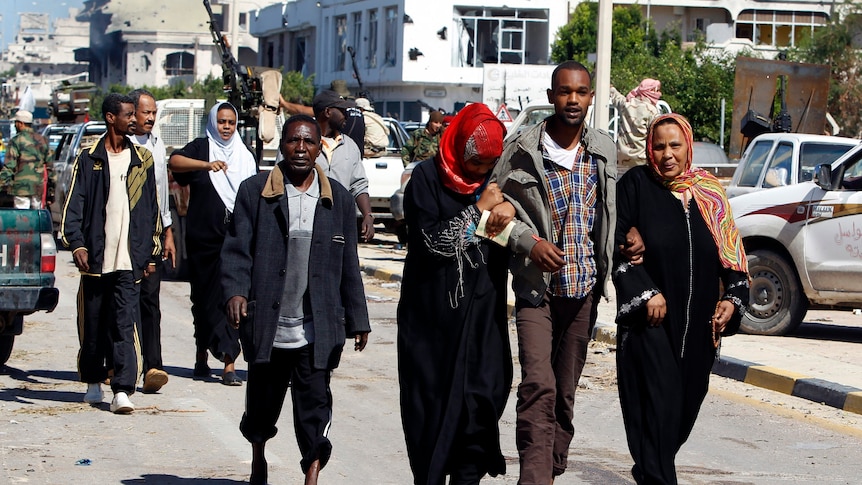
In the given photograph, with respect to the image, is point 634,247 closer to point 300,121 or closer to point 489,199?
point 489,199

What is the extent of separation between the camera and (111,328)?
832 centimetres

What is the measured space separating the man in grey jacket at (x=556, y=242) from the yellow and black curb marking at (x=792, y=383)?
3911 millimetres

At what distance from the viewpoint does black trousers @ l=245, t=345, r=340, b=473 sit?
6004 millimetres

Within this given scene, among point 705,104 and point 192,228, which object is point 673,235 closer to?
point 192,228

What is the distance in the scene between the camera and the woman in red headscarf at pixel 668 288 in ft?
18.2

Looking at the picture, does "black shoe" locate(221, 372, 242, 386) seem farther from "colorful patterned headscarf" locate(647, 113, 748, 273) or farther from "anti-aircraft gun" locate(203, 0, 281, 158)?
"anti-aircraft gun" locate(203, 0, 281, 158)

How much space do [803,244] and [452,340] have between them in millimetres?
7170

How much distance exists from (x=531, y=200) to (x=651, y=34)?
61.2m

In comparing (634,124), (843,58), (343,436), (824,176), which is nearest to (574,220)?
(343,436)

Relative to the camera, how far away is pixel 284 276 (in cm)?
595

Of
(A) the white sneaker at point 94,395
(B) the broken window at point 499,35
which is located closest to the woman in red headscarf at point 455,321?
(A) the white sneaker at point 94,395

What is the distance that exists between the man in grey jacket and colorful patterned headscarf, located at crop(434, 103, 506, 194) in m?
0.29

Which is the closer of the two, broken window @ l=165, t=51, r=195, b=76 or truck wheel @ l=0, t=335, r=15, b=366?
truck wheel @ l=0, t=335, r=15, b=366

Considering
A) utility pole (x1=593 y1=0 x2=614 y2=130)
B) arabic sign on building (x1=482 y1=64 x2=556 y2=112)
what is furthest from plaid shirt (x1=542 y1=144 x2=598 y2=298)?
arabic sign on building (x1=482 y1=64 x2=556 y2=112)
